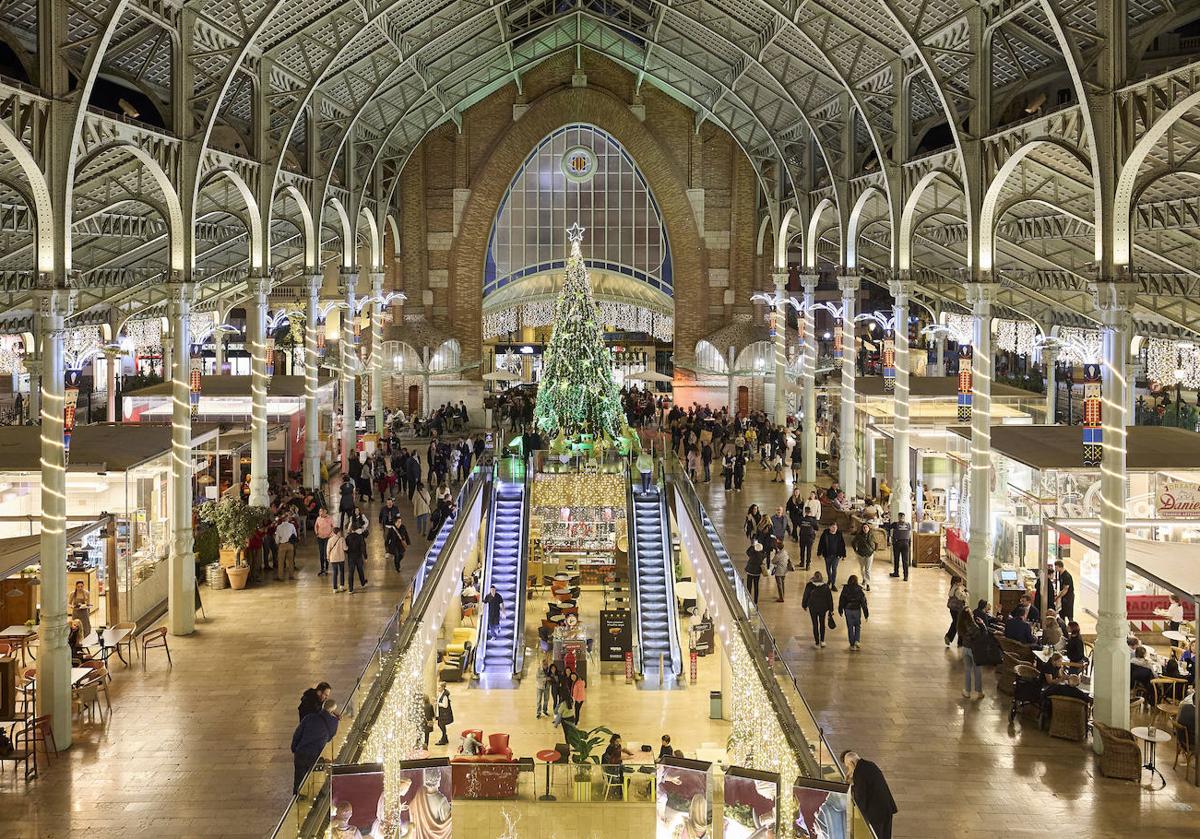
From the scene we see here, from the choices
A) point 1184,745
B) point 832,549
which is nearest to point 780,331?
point 832,549

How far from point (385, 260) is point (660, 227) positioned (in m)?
9.64

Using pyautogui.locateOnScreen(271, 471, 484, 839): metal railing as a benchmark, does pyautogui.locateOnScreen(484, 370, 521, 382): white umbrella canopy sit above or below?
above

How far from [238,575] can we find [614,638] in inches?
253

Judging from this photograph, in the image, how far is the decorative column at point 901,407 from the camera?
23.5m

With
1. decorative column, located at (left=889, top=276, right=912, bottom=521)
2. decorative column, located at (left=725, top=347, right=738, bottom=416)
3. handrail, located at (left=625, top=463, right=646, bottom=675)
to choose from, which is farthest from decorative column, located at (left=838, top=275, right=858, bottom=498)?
decorative column, located at (left=725, top=347, right=738, bottom=416)

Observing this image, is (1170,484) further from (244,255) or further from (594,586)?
(244,255)

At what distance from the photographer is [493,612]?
21.9m

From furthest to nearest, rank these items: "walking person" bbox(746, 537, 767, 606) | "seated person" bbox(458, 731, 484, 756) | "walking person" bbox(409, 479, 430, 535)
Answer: "walking person" bbox(409, 479, 430, 535) → "walking person" bbox(746, 537, 767, 606) → "seated person" bbox(458, 731, 484, 756)

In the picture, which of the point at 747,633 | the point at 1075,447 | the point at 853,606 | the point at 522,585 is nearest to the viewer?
the point at 747,633

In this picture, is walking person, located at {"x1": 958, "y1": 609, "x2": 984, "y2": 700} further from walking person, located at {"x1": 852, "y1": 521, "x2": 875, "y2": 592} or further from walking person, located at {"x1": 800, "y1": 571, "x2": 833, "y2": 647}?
walking person, located at {"x1": 852, "y1": 521, "x2": 875, "y2": 592}

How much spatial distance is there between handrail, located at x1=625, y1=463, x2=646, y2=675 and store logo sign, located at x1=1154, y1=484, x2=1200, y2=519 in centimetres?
910

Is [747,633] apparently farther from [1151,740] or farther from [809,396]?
[809,396]

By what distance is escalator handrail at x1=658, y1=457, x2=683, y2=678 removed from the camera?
21922 mm

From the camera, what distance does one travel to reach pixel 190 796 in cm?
1165
